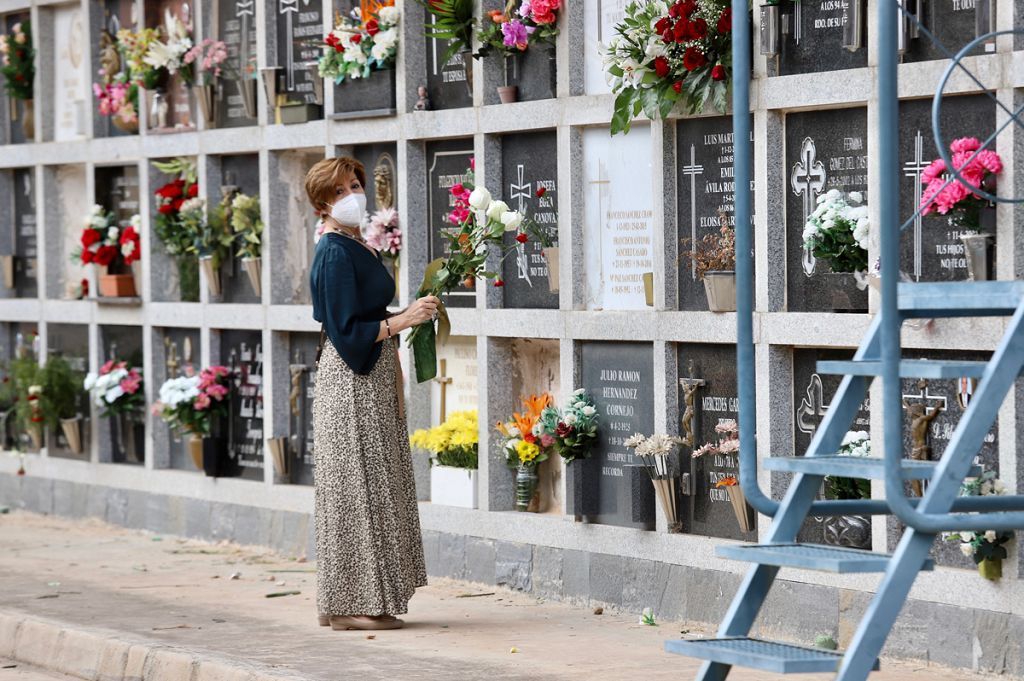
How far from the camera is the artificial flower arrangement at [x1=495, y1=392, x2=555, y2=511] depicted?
24.1 ft

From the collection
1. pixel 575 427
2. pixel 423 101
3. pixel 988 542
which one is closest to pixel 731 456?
pixel 575 427

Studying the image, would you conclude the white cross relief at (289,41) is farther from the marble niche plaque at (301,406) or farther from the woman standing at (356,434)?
the woman standing at (356,434)

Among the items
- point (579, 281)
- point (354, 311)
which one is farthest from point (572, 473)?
point (354, 311)

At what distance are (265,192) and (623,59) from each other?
2.64 meters

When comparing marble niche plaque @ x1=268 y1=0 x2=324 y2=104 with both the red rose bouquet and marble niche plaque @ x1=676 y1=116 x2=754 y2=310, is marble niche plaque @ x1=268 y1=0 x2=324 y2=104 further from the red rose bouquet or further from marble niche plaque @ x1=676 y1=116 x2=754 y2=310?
marble niche plaque @ x1=676 y1=116 x2=754 y2=310

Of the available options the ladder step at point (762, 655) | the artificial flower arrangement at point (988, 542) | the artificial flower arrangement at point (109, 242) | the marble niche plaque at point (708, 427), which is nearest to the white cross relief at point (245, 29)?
the artificial flower arrangement at point (109, 242)

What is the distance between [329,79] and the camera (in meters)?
8.35

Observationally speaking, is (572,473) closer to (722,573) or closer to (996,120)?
(722,573)

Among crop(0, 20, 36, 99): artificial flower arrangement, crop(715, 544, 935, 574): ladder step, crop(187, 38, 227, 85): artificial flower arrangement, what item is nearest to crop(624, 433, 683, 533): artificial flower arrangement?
crop(715, 544, 935, 574): ladder step

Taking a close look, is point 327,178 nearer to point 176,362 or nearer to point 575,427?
point 575,427

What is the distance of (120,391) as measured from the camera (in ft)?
31.5

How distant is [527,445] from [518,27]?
64.1 inches

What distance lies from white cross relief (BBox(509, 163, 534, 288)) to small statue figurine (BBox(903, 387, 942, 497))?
6.70 ft

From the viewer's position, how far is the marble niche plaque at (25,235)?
10.7m
